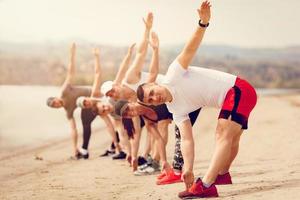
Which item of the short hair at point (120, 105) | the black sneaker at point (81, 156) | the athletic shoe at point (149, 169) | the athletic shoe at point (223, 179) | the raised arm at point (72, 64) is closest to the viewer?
the athletic shoe at point (223, 179)

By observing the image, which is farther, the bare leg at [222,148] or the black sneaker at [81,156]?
the black sneaker at [81,156]

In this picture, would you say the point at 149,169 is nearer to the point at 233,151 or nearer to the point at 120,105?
the point at 120,105

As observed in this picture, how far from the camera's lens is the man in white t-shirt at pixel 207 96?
17.6ft

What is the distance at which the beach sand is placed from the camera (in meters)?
5.91

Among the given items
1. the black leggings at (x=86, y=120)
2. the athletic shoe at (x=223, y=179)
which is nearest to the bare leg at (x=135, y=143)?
the black leggings at (x=86, y=120)

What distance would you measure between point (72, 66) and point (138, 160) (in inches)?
94.3

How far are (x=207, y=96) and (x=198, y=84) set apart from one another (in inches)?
5.4

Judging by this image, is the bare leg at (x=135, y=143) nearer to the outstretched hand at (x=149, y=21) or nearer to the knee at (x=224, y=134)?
the outstretched hand at (x=149, y=21)

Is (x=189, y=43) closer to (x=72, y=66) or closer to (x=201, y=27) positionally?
(x=201, y=27)

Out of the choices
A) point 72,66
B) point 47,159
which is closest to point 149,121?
point 72,66

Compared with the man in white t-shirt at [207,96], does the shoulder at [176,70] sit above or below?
above

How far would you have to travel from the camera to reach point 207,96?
546cm

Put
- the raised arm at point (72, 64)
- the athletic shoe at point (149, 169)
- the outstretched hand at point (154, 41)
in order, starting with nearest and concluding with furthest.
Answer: the outstretched hand at point (154, 41) → the athletic shoe at point (149, 169) → the raised arm at point (72, 64)

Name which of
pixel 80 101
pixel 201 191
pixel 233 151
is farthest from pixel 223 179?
pixel 80 101
